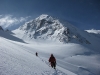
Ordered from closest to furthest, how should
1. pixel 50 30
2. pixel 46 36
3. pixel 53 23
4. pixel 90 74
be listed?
pixel 90 74 → pixel 46 36 → pixel 50 30 → pixel 53 23

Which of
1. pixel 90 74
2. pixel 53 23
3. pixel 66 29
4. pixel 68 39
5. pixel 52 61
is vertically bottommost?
pixel 90 74

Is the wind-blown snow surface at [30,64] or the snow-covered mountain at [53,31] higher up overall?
the snow-covered mountain at [53,31]

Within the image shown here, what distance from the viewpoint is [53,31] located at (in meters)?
143

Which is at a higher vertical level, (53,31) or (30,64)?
(53,31)

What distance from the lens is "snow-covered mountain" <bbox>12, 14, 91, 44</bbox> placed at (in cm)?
11831

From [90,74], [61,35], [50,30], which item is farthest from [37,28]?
[90,74]

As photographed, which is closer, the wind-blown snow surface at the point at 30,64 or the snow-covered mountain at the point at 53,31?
the wind-blown snow surface at the point at 30,64

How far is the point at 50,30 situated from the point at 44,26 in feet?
54.7

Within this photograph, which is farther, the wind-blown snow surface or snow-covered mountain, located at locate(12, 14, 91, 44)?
snow-covered mountain, located at locate(12, 14, 91, 44)

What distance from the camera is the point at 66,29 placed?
416ft

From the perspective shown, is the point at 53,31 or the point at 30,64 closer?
the point at 30,64

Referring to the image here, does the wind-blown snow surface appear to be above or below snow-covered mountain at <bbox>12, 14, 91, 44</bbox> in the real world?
below

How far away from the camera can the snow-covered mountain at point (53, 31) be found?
11831 centimetres

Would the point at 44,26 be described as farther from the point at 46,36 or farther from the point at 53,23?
the point at 46,36
